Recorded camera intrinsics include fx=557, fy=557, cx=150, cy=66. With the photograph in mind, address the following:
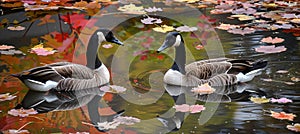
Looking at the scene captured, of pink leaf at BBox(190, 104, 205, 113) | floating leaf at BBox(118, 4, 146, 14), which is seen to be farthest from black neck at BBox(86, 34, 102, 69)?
floating leaf at BBox(118, 4, 146, 14)

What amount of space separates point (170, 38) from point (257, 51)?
1350 millimetres

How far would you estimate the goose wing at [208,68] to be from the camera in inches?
227

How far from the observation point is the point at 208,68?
580cm

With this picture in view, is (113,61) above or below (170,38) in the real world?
below

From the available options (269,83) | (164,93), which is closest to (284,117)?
(269,83)

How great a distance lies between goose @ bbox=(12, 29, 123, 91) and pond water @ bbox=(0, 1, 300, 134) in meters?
0.08

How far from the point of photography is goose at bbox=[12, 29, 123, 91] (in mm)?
5543

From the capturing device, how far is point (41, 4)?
30.0ft

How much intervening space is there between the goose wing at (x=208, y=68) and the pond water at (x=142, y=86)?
6.8 inches

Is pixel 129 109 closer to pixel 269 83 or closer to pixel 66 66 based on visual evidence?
pixel 66 66

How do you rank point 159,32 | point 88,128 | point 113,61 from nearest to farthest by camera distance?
point 88,128 → point 113,61 → point 159,32

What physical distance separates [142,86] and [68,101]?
793 millimetres

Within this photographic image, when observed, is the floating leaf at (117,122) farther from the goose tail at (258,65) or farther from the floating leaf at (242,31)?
the floating leaf at (242,31)

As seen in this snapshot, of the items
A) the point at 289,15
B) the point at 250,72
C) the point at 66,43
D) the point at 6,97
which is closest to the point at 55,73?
the point at 6,97
